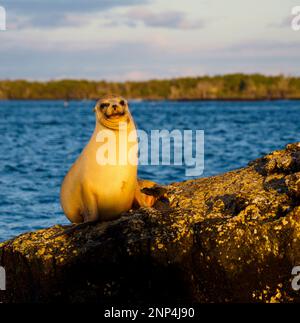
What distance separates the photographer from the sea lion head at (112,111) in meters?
8.06

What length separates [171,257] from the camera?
7.23m

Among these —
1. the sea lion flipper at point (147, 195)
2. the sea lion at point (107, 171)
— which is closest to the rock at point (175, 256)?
the sea lion at point (107, 171)

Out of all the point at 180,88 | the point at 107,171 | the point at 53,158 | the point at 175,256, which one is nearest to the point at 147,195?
the point at 107,171

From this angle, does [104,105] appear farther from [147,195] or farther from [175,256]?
[175,256]

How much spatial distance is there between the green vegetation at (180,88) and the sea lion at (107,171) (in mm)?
107195

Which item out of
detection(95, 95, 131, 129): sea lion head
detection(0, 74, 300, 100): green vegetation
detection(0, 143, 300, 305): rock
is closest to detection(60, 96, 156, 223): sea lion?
detection(95, 95, 131, 129): sea lion head

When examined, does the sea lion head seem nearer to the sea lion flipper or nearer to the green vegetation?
the sea lion flipper

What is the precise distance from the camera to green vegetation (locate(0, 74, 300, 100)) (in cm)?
11525

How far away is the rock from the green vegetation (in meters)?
108

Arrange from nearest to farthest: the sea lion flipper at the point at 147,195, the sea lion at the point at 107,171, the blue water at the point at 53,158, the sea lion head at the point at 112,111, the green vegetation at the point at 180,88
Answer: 1. the sea lion head at the point at 112,111
2. the sea lion at the point at 107,171
3. the sea lion flipper at the point at 147,195
4. the blue water at the point at 53,158
5. the green vegetation at the point at 180,88

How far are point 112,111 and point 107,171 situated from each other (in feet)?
2.22

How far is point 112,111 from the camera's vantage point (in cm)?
805

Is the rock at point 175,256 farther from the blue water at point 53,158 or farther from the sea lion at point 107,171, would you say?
the blue water at point 53,158
